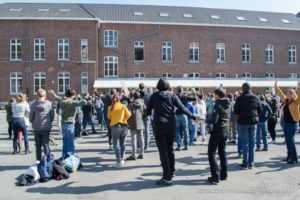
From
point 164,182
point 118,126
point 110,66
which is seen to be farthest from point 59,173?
point 110,66

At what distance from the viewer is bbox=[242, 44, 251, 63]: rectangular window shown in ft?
146

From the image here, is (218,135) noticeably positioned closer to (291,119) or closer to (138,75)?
(291,119)

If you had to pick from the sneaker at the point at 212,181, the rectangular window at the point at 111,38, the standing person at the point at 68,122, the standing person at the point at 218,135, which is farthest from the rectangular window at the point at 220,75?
the sneaker at the point at 212,181

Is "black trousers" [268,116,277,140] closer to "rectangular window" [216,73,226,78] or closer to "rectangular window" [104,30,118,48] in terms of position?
"rectangular window" [104,30,118,48]

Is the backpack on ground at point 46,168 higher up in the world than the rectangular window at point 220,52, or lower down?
lower down

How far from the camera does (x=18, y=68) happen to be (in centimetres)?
3866

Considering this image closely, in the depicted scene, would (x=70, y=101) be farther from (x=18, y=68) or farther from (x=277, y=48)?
(x=277, y=48)

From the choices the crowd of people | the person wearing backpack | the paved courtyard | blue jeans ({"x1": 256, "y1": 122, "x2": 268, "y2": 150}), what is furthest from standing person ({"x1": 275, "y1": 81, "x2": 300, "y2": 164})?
blue jeans ({"x1": 256, "y1": 122, "x2": 268, "y2": 150})

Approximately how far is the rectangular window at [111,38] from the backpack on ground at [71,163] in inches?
1271

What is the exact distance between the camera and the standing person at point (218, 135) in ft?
25.6

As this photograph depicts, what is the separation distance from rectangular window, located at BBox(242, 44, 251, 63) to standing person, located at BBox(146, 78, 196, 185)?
125ft

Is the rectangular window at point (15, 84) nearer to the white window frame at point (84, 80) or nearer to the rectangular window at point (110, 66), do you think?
the white window frame at point (84, 80)

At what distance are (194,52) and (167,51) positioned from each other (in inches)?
124

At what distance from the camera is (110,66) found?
40.7 meters
